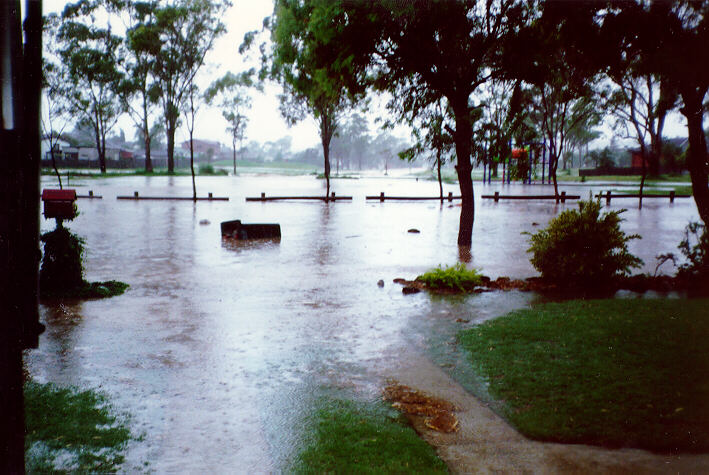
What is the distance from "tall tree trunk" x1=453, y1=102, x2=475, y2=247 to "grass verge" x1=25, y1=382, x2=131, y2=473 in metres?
9.82

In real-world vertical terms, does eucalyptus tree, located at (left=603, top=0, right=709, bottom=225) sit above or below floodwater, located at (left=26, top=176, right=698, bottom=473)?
above

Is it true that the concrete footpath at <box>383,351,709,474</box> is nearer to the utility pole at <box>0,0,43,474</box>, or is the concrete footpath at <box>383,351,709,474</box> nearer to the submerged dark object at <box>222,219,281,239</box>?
the utility pole at <box>0,0,43,474</box>

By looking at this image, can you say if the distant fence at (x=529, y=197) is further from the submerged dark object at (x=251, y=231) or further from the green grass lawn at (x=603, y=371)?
the green grass lawn at (x=603, y=371)

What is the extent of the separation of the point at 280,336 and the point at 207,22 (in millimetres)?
31182

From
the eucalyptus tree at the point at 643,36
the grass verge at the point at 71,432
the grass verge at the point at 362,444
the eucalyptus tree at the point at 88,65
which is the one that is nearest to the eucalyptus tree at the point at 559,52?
the eucalyptus tree at the point at 643,36

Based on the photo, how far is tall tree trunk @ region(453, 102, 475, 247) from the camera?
42.0ft

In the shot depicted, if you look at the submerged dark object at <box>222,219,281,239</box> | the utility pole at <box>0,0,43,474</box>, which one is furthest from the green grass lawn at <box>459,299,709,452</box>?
the submerged dark object at <box>222,219,281,239</box>

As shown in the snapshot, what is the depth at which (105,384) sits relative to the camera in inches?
192

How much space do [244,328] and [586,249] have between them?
4.92 m

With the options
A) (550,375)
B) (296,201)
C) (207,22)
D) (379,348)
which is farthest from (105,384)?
(207,22)

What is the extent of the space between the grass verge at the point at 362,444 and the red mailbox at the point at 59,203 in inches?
202

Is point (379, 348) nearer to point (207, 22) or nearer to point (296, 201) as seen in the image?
point (296, 201)

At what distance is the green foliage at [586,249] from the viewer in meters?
8.64

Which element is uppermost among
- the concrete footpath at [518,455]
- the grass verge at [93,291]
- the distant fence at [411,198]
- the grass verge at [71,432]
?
the distant fence at [411,198]
